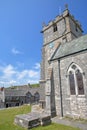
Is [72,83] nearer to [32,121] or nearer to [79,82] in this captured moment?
[79,82]

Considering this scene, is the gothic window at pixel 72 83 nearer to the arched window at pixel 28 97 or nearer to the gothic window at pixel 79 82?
the gothic window at pixel 79 82

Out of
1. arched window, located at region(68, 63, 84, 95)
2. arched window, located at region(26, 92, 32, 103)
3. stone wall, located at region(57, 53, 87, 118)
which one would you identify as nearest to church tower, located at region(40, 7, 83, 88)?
stone wall, located at region(57, 53, 87, 118)

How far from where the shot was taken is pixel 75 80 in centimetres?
1440

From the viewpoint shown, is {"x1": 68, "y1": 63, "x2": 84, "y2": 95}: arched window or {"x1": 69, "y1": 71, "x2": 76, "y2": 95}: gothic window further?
{"x1": 69, "y1": 71, "x2": 76, "y2": 95}: gothic window

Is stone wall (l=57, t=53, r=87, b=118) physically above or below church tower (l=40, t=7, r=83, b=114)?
below

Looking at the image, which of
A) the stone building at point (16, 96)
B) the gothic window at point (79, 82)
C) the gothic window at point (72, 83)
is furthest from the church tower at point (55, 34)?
the stone building at point (16, 96)

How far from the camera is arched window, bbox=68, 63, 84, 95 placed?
543 inches

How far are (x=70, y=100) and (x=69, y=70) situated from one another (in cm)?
363

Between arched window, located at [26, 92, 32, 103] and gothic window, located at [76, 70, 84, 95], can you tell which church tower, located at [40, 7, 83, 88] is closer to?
gothic window, located at [76, 70, 84, 95]

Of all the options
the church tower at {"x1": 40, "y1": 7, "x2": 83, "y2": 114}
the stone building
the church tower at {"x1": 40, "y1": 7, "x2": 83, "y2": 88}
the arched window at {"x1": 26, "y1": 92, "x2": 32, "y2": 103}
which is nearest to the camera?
the church tower at {"x1": 40, "y1": 7, "x2": 83, "y2": 114}

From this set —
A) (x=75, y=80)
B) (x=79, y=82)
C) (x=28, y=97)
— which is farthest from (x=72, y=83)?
(x=28, y=97)

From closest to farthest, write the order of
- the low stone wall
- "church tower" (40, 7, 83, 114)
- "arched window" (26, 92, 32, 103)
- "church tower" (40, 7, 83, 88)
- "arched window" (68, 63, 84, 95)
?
the low stone wall → "arched window" (68, 63, 84, 95) → "church tower" (40, 7, 83, 114) → "church tower" (40, 7, 83, 88) → "arched window" (26, 92, 32, 103)

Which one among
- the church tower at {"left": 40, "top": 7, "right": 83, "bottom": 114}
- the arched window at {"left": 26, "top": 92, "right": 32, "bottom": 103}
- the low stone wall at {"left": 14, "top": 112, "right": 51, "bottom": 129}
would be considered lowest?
the arched window at {"left": 26, "top": 92, "right": 32, "bottom": 103}

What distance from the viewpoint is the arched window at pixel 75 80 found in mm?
13805
